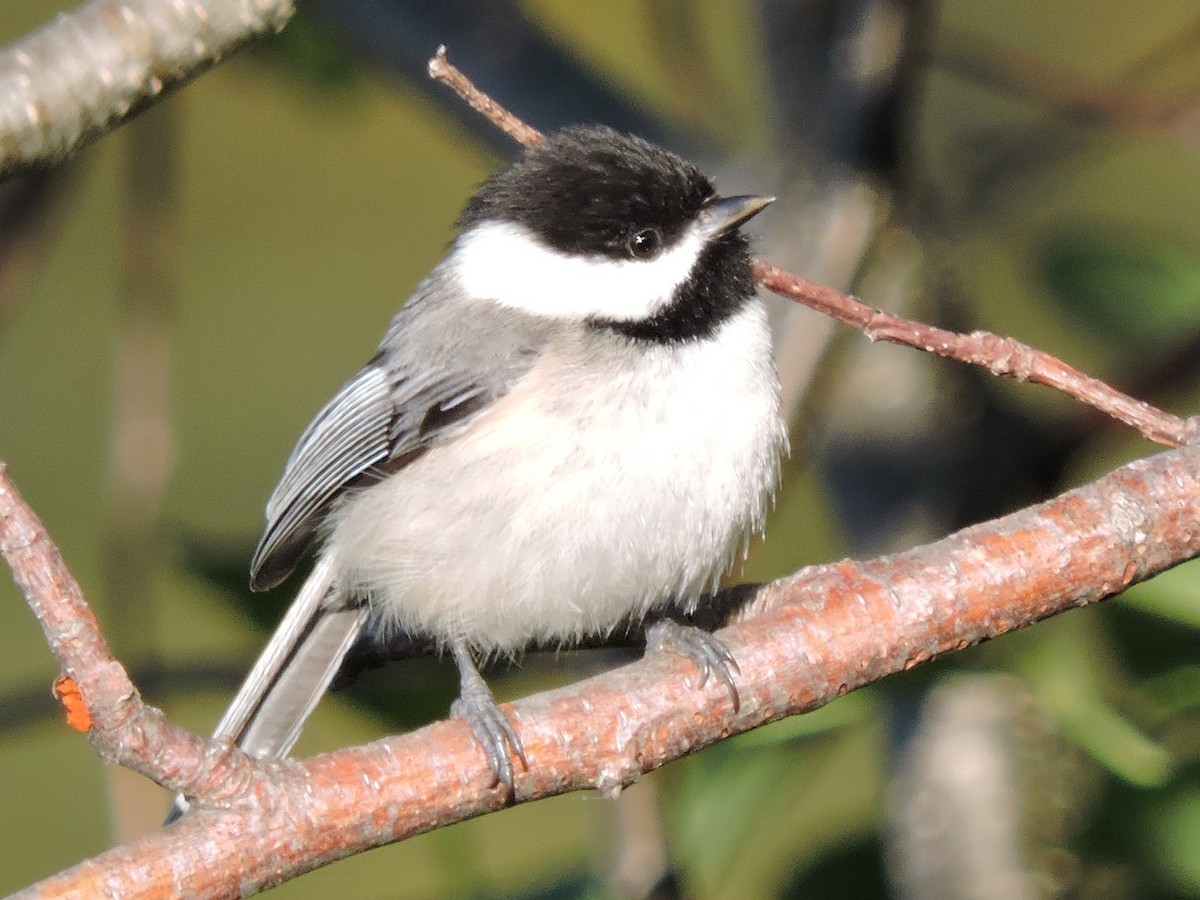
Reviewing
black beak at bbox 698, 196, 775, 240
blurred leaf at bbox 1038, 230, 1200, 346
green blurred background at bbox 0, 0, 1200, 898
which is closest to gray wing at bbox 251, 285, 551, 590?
green blurred background at bbox 0, 0, 1200, 898

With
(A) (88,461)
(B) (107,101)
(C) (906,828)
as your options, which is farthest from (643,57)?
(B) (107,101)

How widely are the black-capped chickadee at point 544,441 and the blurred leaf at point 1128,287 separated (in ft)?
2.00

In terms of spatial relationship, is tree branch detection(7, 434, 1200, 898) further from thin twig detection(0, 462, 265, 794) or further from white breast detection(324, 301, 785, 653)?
white breast detection(324, 301, 785, 653)

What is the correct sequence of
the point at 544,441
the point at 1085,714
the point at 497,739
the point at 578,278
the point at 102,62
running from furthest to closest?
the point at 578,278
the point at 544,441
the point at 1085,714
the point at 102,62
the point at 497,739

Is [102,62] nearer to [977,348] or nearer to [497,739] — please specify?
[497,739]

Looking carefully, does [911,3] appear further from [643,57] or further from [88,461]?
[88,461]

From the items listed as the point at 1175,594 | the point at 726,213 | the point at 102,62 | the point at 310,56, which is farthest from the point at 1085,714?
the point at 310,56

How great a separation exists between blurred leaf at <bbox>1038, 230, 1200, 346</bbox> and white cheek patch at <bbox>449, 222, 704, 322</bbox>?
689 millimetres

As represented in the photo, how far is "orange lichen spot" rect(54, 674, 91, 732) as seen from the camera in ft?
3.68

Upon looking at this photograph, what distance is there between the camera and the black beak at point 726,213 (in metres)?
1.90

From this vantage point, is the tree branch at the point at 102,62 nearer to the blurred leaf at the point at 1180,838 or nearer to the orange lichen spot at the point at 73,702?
the orange lichen spot at the point at 73,702

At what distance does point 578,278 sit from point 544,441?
280 mm

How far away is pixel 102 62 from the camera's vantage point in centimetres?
135

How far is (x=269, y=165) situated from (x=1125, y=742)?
441cm
